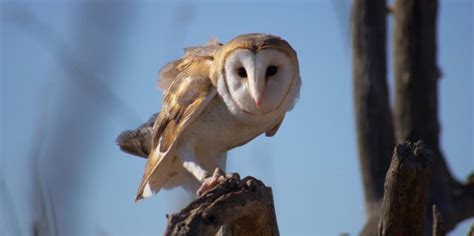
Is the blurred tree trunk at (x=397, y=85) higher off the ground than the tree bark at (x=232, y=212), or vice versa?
the blurred tree trunk at (x=397, y=85)

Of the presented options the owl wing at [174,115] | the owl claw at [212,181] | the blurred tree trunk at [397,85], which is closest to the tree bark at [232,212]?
the owl claw at [212,181]

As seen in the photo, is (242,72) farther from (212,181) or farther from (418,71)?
(418,71)

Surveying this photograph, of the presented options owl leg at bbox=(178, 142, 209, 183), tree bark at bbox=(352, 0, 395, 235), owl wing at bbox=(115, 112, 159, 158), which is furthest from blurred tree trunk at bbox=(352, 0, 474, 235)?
owl leg at bbox=(178, 142, 209, 183)

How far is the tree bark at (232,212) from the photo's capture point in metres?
3.57

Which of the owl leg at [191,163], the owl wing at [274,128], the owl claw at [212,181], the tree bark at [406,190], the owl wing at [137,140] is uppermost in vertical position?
the owl wing at [137,140]

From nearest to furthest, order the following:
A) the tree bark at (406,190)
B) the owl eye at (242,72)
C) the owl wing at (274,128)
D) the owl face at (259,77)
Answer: the tree bark at (406,190), the owl face at (259,77), the owl eye at (242,72), the owl wing at (274,128)

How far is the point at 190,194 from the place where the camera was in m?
5.08

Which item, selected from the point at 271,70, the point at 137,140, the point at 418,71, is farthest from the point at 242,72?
the point at 418,71

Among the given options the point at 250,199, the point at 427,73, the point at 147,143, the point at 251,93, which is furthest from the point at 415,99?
the point at 250,199

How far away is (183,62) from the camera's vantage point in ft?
17.5

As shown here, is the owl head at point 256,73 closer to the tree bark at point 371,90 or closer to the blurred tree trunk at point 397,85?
the blurred tree trunk at point 397,85

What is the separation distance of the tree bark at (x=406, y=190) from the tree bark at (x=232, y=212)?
512mm

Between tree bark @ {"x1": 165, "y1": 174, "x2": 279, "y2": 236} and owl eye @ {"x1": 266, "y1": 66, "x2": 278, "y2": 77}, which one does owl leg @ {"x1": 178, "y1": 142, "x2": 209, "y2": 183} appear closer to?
tree bark @ {"x1": 165, "y1": 174, "x2": 279, "y2": 236}

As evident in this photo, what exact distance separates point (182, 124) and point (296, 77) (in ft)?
1.95
